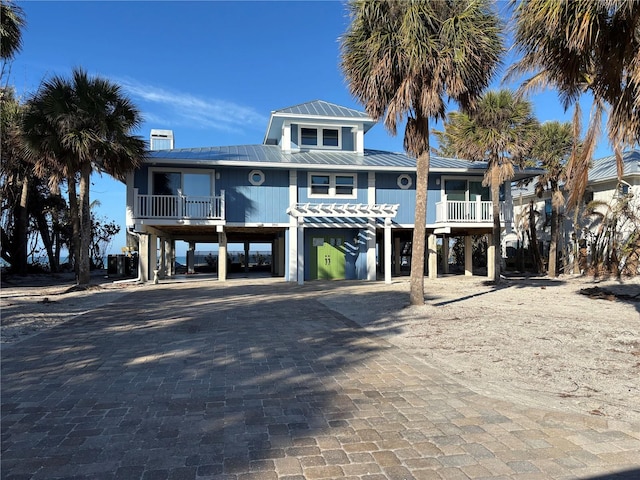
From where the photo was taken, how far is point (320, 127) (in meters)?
21.0

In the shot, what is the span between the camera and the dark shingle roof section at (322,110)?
811 inches

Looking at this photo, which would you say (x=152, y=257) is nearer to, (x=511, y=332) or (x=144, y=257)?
(x=144, y=257)

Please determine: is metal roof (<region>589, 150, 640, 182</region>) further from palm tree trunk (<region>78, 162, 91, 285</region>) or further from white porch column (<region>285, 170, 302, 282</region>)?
palm tree trunk (<region>78, 162, 91, 285</region>)

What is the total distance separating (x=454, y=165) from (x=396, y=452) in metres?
19.0

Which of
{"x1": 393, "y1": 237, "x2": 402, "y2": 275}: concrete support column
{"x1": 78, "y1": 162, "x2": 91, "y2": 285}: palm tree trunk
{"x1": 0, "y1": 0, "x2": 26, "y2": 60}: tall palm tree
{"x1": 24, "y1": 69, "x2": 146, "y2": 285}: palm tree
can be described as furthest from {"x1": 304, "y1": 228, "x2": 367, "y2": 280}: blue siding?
{"x1": 0, "y1": 0, "x2": 26, "y2": 60}: tall palm tree

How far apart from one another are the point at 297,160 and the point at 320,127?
3.07 metres

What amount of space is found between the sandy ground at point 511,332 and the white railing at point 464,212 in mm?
5369

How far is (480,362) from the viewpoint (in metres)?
5.66

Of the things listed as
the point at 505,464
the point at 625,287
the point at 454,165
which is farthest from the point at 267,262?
the point at 505,464

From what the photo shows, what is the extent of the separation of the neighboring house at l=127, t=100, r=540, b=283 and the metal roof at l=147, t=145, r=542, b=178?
0.15 ft

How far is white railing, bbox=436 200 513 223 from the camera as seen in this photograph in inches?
763

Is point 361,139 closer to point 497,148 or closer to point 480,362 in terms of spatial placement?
point 497,148

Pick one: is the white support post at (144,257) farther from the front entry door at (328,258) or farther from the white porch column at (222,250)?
the front entry door at (328,258)

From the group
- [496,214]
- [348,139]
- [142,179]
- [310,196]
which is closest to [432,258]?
[496,214]
